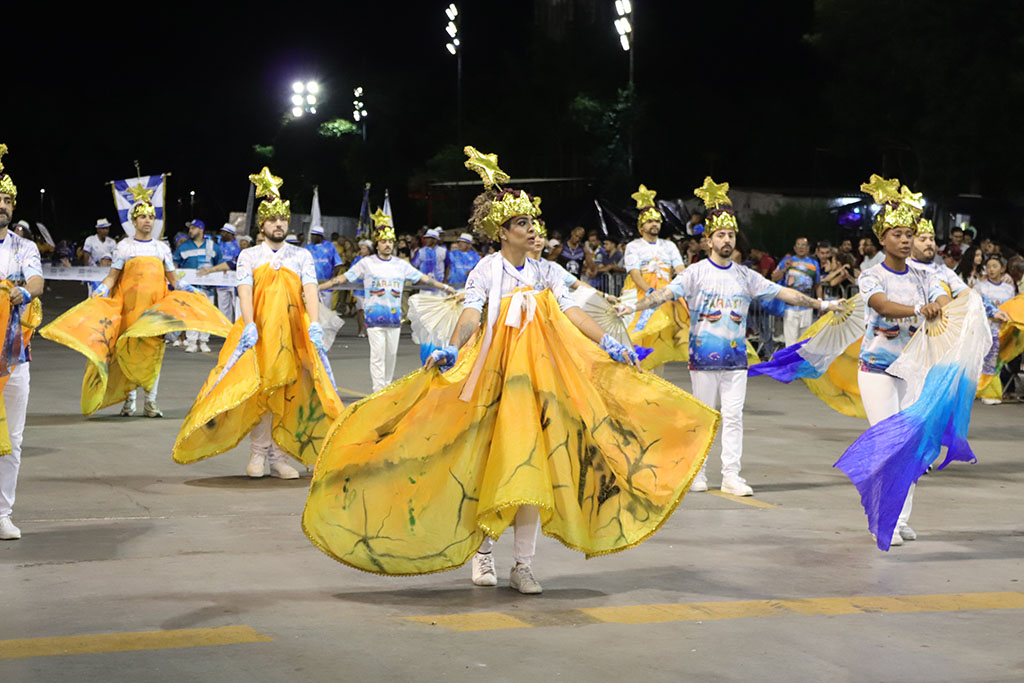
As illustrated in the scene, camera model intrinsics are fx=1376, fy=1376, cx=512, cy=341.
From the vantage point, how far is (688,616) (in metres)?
6.25

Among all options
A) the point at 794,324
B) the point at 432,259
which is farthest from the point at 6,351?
the point at 432,259

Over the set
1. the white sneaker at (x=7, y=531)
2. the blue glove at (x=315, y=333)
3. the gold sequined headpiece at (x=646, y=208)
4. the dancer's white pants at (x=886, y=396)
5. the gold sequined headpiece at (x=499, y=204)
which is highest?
the gold sequined headpiece at (x=499, y=204)

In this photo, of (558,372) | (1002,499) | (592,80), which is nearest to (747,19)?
(592,80)

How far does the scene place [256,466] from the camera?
34.0 feet

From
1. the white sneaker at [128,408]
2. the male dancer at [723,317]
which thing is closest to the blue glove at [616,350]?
the male dancer at [723,317]

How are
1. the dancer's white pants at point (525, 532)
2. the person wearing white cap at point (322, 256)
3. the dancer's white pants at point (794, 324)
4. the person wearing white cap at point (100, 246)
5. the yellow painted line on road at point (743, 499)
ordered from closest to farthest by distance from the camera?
the dancer's white pants at point (525, 532) → the yellow painted line on road at point (743, 499) → the dancer's white pants at point (794, 324) → the person wearing white cap at point (322, 256) → the person wearing white cap at point (100, 246)

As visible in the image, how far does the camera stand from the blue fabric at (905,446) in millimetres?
7551

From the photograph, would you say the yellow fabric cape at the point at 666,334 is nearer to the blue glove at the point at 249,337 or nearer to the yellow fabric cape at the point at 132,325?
the yellow fabric cape at the point at 132,325

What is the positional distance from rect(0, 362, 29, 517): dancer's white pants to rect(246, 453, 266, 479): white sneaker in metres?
2.54

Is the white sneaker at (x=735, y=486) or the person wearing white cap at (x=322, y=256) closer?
the white sneaker at (x=735, y=486)

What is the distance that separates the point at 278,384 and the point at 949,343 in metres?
4.70

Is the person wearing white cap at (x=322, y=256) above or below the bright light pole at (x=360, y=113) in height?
below

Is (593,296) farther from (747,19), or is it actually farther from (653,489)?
(747,19)

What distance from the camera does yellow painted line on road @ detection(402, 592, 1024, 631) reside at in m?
6.14
